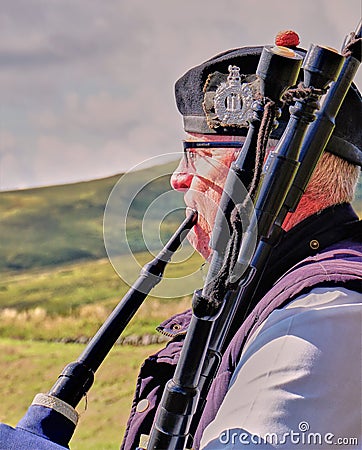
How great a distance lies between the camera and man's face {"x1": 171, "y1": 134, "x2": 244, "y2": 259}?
1.33 metres

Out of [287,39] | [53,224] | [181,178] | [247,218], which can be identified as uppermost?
[287,39]

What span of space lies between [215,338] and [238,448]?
0.25 meters

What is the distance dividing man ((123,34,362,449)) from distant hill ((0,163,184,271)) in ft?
4.80

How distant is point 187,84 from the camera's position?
151cm

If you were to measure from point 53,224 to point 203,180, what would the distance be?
1859mm

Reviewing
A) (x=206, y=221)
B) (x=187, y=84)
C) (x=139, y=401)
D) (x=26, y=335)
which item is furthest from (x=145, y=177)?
(x=26, y=335)

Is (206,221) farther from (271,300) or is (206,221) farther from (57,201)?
(57,201)

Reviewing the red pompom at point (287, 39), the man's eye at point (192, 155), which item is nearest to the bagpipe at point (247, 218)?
the red pompom at point (287, 39)

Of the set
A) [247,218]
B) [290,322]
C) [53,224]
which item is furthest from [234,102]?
[53,224]

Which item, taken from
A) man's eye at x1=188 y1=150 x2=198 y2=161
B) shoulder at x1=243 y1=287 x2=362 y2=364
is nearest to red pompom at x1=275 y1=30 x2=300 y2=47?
man's eye at x1=188 y1=150 x2=198 y2=161

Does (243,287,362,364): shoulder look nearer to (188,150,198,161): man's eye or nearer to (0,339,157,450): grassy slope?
(188,150,198,161): man's eye

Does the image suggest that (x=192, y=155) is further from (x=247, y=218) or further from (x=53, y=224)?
(x=53, y=224)

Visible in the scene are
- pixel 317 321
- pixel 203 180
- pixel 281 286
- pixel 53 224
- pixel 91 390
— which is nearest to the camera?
pixel 317 321

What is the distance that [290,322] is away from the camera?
97 cm
